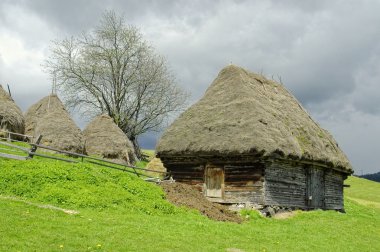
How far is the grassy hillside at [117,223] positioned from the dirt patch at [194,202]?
753 mm

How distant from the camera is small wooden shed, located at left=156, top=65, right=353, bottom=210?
22.8m

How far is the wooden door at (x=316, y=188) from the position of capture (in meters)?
26.4

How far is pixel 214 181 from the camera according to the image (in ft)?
80.2

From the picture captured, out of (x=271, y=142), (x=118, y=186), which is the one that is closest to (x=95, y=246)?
(x=118, y=186)

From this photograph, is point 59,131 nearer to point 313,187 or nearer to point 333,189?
point 313,187

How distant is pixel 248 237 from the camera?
50.5 ft

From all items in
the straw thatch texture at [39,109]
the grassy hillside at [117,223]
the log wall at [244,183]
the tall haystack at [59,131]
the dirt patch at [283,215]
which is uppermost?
the straw thatch texture at [39,109]

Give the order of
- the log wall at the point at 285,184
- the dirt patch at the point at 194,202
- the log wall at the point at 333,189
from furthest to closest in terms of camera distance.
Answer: the log wall at the point at 333,189
the log wall at the point at 285,184
the dirt patch at the point at 194,202

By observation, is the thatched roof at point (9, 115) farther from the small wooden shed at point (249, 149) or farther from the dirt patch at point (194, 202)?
the dirt patch at point (194, 202)

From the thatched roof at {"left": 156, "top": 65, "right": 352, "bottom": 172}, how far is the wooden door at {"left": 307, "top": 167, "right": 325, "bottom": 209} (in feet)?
3.05

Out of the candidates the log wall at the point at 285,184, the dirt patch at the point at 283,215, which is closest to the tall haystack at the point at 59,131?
the log wall at the point at 285,184

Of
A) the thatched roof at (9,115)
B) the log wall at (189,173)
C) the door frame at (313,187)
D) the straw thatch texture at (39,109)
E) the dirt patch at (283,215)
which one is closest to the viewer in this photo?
the dirt patch at (283,215)

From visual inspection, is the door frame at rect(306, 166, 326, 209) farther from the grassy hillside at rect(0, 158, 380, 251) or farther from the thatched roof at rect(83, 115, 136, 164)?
the thatched roof at rect(83, 115, 136, 164)

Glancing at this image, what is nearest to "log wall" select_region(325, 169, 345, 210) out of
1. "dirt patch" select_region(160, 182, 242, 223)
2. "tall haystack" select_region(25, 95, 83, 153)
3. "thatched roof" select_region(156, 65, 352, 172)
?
"thatched roof" select_region(156, 65, 352, 172)
